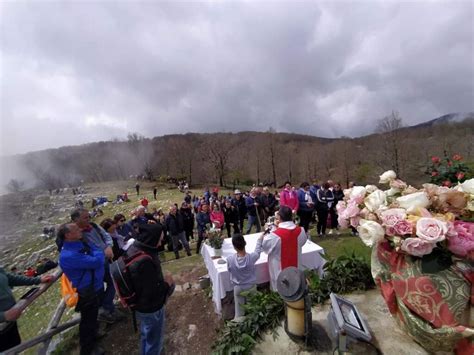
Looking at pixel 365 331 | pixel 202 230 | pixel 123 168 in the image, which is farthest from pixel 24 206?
pixel 365 331

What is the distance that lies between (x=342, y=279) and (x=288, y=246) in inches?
34.3

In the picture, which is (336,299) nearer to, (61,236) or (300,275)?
(300,275)

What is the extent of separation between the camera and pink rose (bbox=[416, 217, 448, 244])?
163 centimetres

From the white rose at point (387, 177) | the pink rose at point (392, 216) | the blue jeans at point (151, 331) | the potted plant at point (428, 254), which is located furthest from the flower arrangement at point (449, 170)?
the blue jeans at point (151, 331)

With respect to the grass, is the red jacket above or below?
above

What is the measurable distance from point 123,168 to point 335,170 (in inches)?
2754

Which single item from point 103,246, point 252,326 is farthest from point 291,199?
point 252,326

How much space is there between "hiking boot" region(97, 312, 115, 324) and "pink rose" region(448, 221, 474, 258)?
17.7 feet

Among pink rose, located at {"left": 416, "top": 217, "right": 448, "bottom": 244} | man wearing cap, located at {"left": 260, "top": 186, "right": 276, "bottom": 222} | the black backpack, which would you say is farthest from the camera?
man wearing cap, located at {"left": 260, "top": 186, "right": 276, "bottom": 222}

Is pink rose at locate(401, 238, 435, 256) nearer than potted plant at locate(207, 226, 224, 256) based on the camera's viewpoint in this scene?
Yes

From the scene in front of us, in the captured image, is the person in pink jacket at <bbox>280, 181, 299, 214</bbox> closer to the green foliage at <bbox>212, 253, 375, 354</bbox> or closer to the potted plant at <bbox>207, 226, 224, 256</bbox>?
the potted plant at <bbox>207, 226, 224, 256</bbox>

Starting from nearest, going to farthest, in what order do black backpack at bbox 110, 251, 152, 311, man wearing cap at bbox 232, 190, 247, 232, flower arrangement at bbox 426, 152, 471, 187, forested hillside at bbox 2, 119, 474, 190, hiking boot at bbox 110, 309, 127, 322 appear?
black backpack at bbox 110, 251, 152, 311
hiking boot at bbox 110, 309, 127, 322
flower arrangement at bbox 426, 152, 471, 187
man wearing cap at bbox 232, 190, 247, 232
forested hillside at bbox 2, 119, 474, 190

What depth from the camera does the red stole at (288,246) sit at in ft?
12.4

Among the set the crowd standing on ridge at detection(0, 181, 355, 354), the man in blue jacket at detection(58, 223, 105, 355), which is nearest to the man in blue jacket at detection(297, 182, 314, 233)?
the crowd standing on ridge at detection(0, 181, 355, 354)
